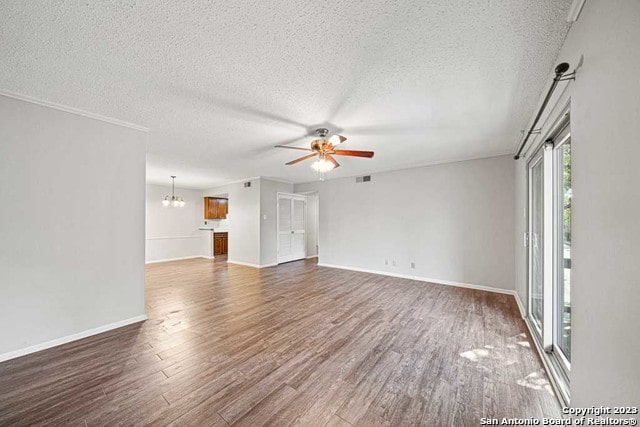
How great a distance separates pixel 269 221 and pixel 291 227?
88 centimetres

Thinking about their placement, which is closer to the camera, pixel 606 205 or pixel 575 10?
pixel 606 205

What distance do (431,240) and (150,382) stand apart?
188 inches

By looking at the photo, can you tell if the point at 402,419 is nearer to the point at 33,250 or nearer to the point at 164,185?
the point at 33,250

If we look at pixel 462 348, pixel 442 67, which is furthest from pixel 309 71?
pixel 462 348

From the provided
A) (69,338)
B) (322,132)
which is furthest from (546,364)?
(69,338)

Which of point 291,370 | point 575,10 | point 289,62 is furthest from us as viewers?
point 291,370

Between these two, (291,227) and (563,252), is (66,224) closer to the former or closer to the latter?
(563,252)

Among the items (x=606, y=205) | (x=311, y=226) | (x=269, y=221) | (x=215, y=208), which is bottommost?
(x=311, y=226)

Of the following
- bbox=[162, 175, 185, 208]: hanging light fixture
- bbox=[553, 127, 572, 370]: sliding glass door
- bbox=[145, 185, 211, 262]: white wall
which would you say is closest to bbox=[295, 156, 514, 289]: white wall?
bbox=[553, 127, 572, 370]: sliding glass door

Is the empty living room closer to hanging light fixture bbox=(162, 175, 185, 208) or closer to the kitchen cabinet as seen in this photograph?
hanging light fixture bbox=(162, 175, 185, 208)

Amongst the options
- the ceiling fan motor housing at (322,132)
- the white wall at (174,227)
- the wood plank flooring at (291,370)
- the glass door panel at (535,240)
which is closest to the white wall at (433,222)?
the wood plank flooring at (291,370)

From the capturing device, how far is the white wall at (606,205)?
827 mm

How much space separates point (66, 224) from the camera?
240 cm

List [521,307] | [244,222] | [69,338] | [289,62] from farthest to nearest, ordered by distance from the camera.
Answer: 1. [244,222]
2. [521,307]
3. [69,338]
4. [289,62]
